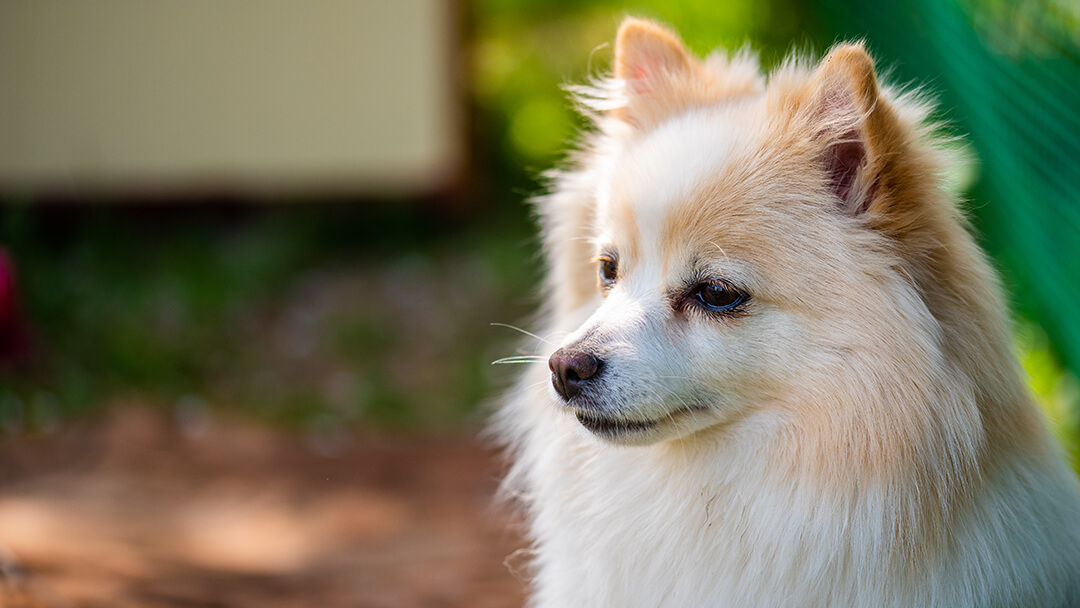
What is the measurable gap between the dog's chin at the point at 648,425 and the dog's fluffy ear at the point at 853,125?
1.78ft

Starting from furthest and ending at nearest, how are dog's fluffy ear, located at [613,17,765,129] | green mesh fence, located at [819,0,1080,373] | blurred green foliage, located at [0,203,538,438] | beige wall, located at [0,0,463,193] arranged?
beige wall, located at [0,0,463,193]
blurred green foliage, located at [0,203,538,438]
green mesh fence, located at [819,0,1080,373]
dog's fluffy ear, located at [613,17,765,129]

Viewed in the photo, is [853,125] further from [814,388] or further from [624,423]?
[624,423]

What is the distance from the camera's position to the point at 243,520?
13.2ft

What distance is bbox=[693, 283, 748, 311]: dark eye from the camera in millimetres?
1909

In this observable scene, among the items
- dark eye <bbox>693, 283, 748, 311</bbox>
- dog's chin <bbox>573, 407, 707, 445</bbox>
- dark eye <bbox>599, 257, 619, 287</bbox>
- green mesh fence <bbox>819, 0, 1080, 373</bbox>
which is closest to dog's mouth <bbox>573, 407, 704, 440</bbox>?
dog's chin <bbox>573, 407, 707, 445</bbox>

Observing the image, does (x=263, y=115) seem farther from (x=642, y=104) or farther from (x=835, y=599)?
(x=835, y=599)

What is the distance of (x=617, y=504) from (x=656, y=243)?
0.61 metres

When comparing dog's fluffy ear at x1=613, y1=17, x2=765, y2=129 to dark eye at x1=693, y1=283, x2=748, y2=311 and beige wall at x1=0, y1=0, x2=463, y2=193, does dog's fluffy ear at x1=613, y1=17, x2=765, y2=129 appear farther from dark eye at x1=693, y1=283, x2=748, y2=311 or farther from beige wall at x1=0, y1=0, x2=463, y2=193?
beige wall at x1=0, y1=0, x2=463, y2=193

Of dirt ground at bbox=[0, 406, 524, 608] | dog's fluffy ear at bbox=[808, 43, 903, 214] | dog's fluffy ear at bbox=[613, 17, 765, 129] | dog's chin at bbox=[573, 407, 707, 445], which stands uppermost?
dog's fluffy ear at bbox=[613, 17, 765, 129]

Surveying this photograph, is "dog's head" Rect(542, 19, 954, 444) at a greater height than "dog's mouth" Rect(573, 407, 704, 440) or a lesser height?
greater

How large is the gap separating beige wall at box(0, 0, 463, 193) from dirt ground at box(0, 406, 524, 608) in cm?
275

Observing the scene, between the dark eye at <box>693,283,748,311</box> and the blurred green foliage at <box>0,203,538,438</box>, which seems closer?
the dark eye at <box>693,283,748,311</box>

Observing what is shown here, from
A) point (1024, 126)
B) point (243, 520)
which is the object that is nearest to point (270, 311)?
point (243, 520)

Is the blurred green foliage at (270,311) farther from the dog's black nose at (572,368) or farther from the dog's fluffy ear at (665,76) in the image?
the dog's black nose at (572,368)
